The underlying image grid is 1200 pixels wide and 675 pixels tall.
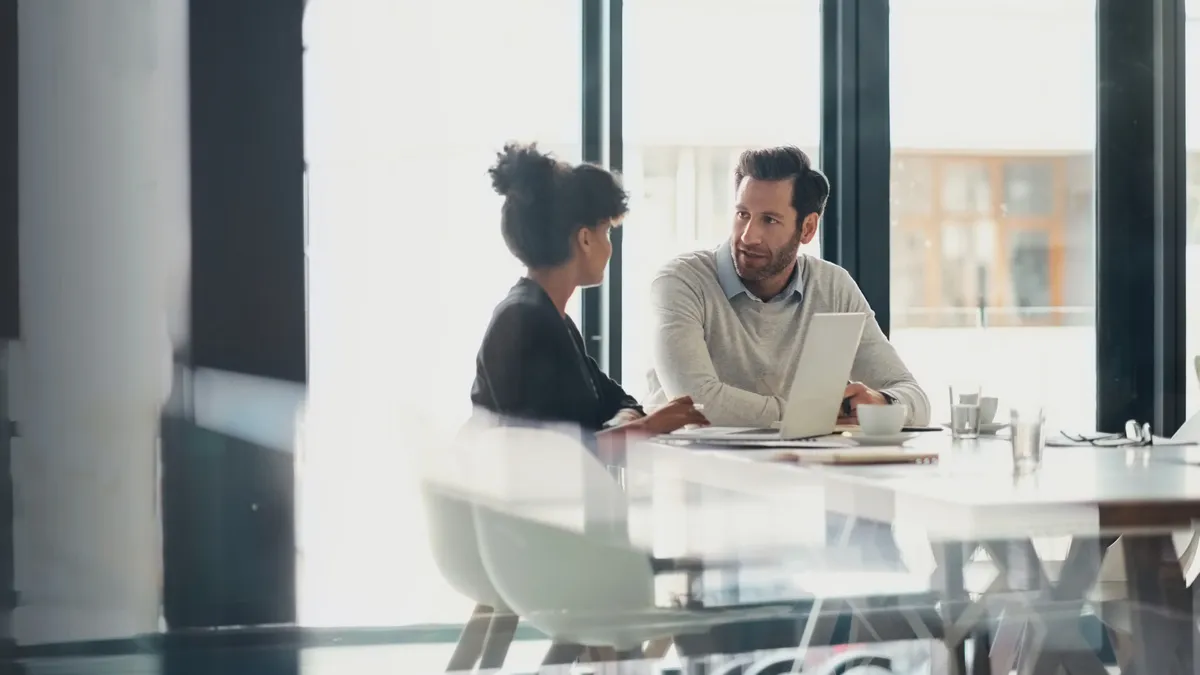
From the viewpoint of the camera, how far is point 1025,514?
4.50 feet

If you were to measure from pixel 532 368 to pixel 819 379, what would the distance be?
19.8 inches

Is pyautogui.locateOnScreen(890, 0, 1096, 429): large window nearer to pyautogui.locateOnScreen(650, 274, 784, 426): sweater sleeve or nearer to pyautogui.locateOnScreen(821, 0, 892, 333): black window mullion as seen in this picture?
pyautogui.locateOnScreen(821, 0, 892, 333): black window mullion

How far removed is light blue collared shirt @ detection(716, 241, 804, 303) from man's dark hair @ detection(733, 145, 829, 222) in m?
0.19

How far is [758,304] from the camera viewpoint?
111 inches

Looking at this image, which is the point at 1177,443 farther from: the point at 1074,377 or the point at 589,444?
the point at 1074,377

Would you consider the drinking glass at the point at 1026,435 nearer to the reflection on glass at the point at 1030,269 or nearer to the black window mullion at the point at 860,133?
the black window mullion at the point at 860,133

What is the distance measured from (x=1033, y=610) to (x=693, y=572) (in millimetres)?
892

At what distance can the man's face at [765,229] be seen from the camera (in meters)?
2.81

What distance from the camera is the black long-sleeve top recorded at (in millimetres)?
2035

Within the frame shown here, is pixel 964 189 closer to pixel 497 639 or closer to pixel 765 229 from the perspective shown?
pixel 765 229

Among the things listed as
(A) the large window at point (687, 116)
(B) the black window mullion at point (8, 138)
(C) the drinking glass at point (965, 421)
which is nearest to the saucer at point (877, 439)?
(C) the drinking glass at point (965, 421)

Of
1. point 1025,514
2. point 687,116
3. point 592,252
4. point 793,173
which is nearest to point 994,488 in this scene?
point 1025,514

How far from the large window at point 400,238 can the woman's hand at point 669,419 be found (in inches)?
46.8

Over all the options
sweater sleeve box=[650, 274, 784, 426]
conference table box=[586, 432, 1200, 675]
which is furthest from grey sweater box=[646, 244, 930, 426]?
conference table box=[586, 432, 1200, 675]
